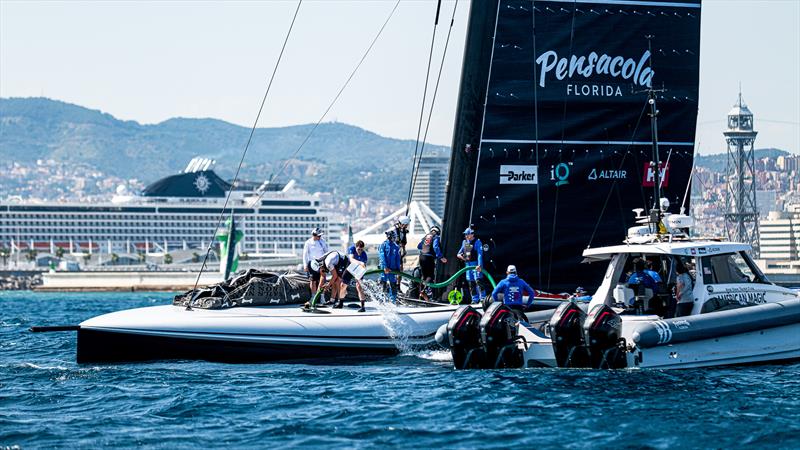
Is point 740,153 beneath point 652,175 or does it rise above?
above

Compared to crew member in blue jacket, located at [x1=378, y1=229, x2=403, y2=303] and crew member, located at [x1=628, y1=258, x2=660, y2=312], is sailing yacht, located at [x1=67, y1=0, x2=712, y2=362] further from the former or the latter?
crew member, located at [x1=628, y1=258, x2=660, y2=312]

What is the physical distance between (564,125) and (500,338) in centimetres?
486

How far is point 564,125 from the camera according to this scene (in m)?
18.4

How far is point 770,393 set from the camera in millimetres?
13000

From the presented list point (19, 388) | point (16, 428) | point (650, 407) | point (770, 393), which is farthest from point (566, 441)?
point (19, 388)

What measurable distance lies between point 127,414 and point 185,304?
16.3ft

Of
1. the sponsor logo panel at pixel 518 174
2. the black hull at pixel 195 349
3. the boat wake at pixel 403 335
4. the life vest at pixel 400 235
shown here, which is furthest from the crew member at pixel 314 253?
the sponsor logo panel at pixel 518 174

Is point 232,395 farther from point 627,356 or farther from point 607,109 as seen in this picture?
point 607,109

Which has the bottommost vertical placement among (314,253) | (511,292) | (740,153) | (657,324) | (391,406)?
(391,406)

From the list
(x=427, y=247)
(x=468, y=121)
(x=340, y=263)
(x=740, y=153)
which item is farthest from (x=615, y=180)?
→ (x=740, y=153)

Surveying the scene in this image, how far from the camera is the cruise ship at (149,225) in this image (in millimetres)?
127312

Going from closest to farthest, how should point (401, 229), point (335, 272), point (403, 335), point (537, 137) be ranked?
1. point (403, 335)
2. point (335, 272)
3. point (537, 137)
4. point (401, 229)

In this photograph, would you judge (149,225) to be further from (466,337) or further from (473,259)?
(466,337)

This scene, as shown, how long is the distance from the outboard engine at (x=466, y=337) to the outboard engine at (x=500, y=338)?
11cm
